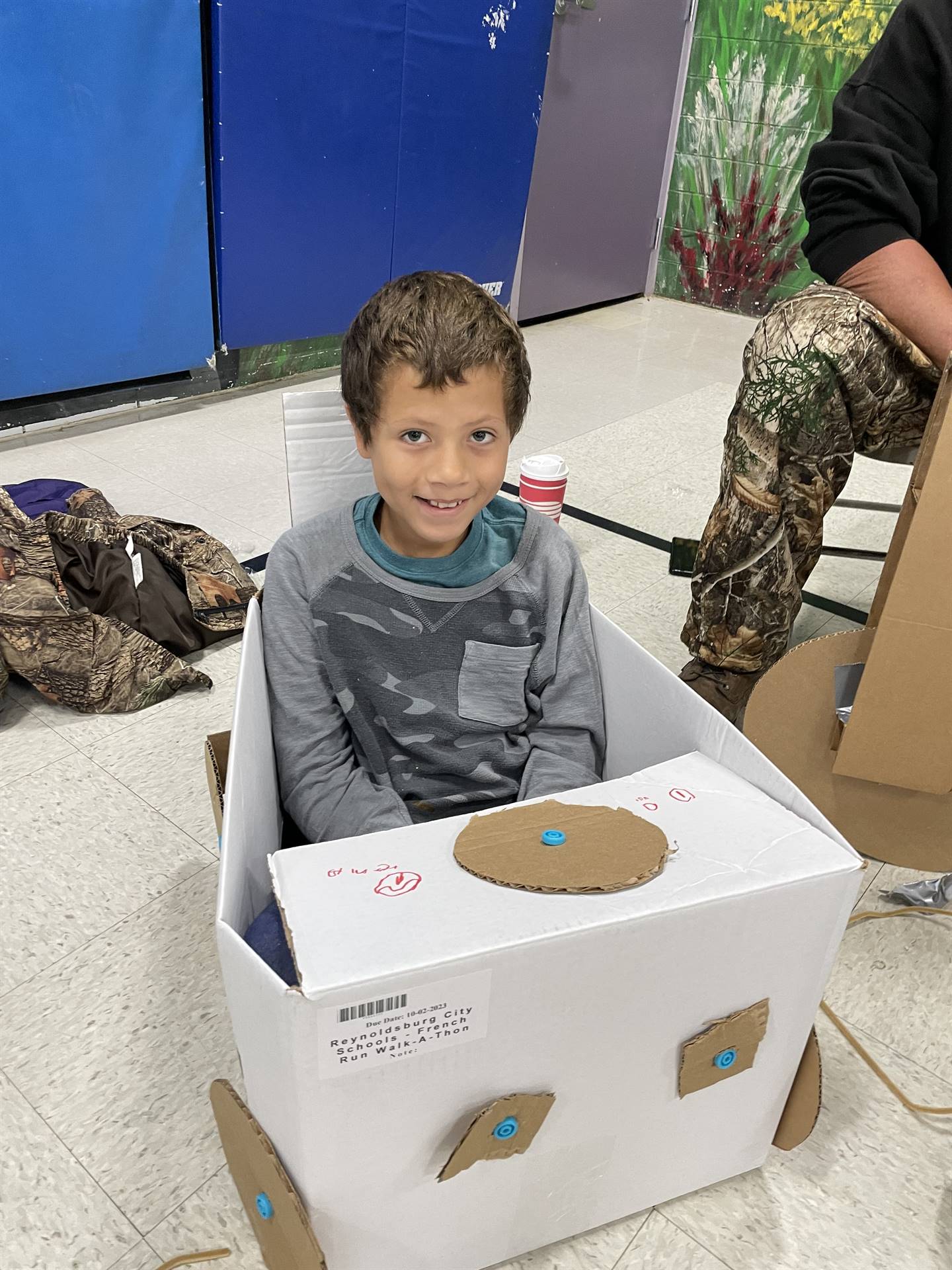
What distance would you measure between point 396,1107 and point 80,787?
2.66 feet

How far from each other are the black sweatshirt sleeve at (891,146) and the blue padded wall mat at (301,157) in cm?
164

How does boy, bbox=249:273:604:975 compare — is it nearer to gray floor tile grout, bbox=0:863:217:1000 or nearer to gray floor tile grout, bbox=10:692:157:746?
gray floor tile grout, bbox=0:863:217:1000

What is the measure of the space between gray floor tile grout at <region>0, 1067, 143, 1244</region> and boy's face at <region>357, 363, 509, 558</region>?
0.62 m

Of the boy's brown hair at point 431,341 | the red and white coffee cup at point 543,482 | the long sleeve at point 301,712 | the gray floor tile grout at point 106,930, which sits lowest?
the gray floor tile grout at point 106,930

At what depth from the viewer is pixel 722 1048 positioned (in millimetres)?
694

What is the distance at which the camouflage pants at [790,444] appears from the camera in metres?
1.26

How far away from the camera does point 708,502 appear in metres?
2.29

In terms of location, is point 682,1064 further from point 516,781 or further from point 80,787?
point 80,787

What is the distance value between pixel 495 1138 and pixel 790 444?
0.98m

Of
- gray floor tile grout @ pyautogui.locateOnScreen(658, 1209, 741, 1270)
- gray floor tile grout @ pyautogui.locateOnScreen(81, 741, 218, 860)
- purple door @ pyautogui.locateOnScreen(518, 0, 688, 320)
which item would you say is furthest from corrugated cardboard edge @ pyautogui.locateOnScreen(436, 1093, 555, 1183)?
purple door @ pyautogui.locateOnScreen(518, 0, 688, 320)

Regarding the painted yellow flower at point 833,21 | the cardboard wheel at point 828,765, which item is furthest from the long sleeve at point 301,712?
the painted yellow flower at point 833,21

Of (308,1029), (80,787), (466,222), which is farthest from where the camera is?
(466,222)

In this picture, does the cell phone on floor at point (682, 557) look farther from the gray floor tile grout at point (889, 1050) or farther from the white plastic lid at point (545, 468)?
the gray floor tile grout at point (889, 1050)

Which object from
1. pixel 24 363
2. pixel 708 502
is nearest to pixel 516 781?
pixel 708 502
